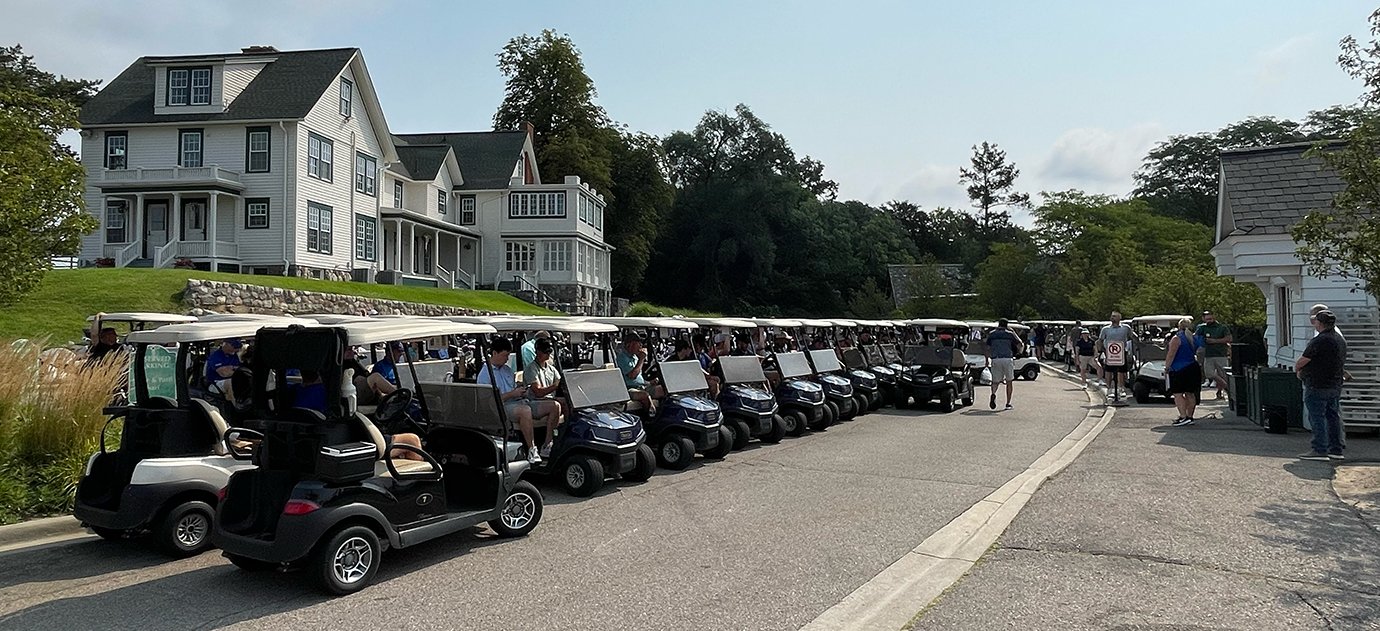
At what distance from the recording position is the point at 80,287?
22609 mm

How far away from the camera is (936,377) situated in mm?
16656

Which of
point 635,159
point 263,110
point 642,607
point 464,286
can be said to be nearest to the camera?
point 642,607

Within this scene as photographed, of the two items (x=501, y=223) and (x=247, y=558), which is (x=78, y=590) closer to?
(x=247, y=558)

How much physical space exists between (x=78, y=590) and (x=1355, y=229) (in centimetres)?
1178

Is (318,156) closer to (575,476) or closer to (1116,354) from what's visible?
(1116,354)

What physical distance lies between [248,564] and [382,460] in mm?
1049

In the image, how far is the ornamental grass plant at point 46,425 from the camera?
7684 mm

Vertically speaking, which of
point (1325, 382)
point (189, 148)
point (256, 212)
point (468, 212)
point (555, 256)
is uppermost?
point (189, 148)

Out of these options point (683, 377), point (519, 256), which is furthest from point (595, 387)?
point (519, 256)

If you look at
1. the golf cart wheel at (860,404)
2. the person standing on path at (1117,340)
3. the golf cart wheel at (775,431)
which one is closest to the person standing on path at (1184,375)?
the person standing on path at (1117,340)

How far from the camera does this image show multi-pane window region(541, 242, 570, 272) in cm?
4775

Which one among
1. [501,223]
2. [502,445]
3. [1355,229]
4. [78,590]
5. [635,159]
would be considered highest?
[635,159]

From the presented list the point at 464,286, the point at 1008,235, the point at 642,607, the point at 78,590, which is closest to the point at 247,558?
the point at 78,590

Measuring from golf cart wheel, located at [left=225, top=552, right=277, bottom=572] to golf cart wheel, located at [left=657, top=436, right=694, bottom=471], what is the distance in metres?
4.91
